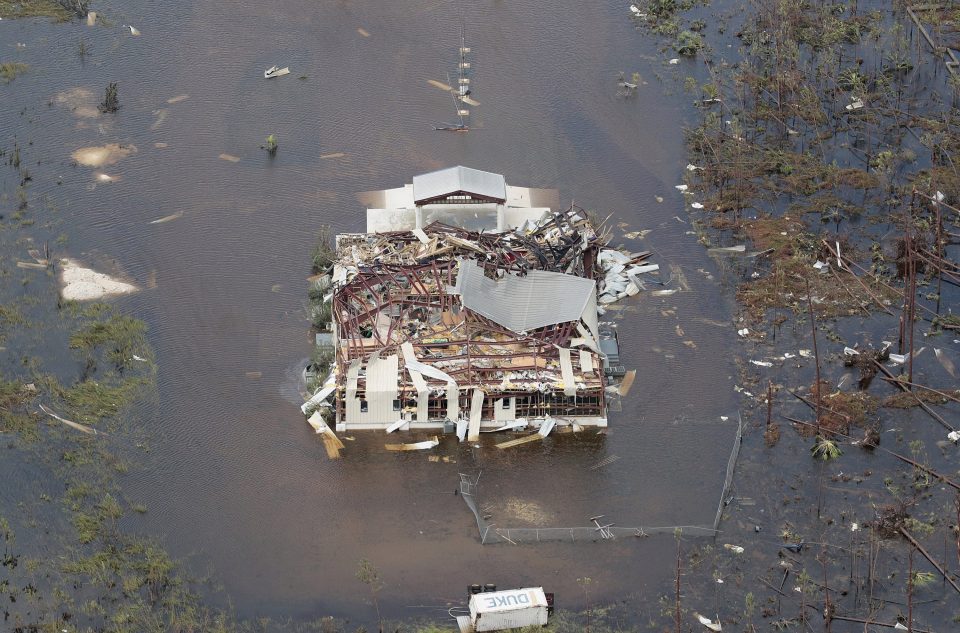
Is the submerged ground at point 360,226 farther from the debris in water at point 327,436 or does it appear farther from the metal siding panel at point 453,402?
the metal siding panel at point 453,402

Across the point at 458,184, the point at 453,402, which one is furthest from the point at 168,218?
the point at 453,402

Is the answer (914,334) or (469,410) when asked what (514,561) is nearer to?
(469,410)

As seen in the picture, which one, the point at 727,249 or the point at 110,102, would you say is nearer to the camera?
the point at 727,249

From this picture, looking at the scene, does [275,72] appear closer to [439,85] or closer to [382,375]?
[439,85]

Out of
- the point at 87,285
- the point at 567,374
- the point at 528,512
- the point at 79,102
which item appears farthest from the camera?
the point at 79,102

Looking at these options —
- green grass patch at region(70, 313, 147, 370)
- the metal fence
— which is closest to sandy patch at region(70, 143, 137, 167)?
green grass patch at region(70, 313, 147, 370)

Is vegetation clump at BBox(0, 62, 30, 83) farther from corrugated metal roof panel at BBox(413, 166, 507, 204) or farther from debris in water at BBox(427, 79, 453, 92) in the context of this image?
corrugated metal roof panel at BBox(413, 166, 507, 204)
